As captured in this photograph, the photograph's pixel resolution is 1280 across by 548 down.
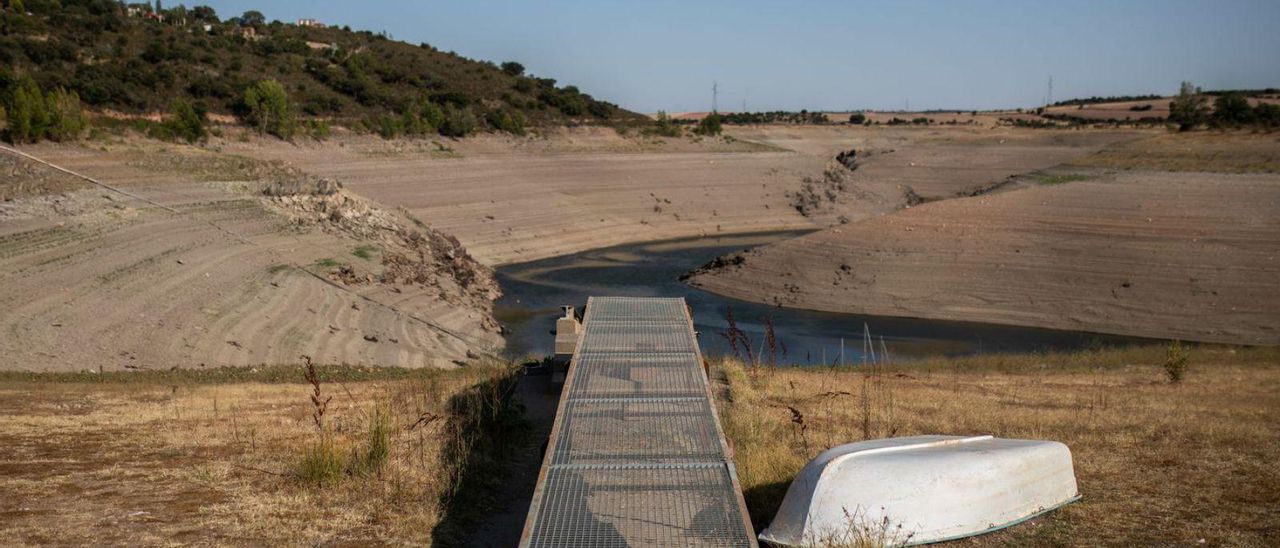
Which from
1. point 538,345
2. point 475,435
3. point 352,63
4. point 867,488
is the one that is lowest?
point 538,345

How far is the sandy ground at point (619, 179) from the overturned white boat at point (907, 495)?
3012 centimetres

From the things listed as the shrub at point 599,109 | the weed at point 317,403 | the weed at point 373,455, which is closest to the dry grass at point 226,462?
the weed at point 373,455

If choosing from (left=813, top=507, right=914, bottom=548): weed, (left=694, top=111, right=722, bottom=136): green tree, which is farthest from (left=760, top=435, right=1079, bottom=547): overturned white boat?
(left=694, top=111, right=722, bottom=136): green tree

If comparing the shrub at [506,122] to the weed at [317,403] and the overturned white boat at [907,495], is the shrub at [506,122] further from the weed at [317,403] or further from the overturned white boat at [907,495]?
the overturned white boat at [907,495]

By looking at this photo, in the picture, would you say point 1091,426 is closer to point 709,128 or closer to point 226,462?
point 226,462

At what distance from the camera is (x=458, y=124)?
50.5m

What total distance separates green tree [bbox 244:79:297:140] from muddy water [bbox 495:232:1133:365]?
11.6m

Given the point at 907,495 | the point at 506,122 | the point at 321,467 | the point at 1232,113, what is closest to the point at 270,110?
the point at 506,122

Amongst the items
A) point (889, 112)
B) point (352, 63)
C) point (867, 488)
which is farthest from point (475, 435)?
point (889, 112)

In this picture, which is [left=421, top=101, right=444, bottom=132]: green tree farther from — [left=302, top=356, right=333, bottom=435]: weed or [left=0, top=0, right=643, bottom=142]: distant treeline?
[left=302, top=356, right=333, bottom=435]: weed

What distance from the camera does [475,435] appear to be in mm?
11062

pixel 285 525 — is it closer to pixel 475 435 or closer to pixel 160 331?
pixel 475 435

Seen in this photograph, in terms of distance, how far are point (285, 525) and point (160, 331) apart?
12.2 metres

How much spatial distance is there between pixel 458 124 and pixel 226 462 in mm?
41808
